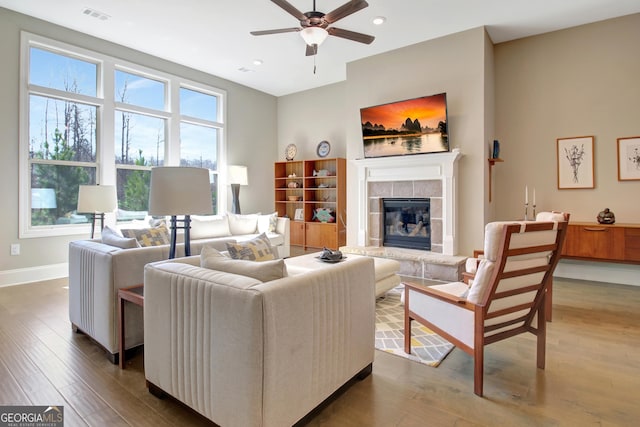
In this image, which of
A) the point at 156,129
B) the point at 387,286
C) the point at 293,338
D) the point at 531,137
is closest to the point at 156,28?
the point at 156,129

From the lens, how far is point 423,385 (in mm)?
2000

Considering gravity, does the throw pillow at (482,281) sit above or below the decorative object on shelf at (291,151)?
below

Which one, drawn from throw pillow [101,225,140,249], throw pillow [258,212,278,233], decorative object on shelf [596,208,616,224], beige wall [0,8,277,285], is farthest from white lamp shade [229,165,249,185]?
decorative object on shelf [596,208,616,224]

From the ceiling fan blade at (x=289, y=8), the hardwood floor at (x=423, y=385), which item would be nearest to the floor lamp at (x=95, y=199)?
the hardwood floor at (x=423, y=385)

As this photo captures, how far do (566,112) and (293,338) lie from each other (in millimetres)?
5021

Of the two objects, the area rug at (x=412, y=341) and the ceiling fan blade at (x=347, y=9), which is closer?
the area rug at (x=412, y=341)

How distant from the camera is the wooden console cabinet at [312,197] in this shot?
21.4ft

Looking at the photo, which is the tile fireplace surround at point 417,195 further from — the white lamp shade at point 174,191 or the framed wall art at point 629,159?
the white lamp shade at point 174,191

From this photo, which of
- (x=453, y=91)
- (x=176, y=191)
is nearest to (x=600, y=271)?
(x=453, y=91)

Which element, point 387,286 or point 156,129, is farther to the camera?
point 156,129

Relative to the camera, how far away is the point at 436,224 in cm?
482

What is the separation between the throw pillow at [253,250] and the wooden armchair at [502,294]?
1.12m

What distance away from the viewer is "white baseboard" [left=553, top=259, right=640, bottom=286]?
4.21 metres

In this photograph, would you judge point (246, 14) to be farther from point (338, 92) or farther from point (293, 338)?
point (293, 338)
